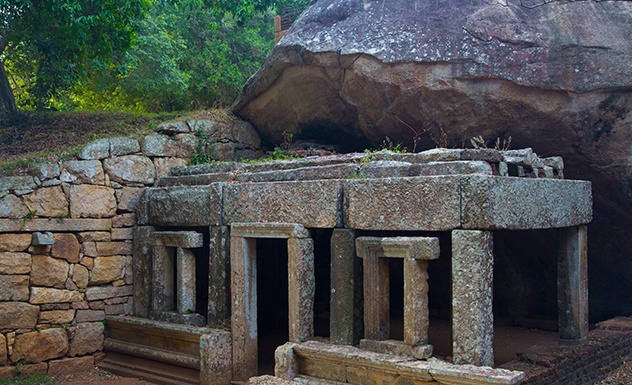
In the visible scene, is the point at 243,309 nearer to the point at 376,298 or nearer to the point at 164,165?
the point at 376,298

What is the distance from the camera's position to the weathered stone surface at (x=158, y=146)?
891cm

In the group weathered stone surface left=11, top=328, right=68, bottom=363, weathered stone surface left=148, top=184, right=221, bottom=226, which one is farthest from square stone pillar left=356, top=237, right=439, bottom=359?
weathered stone surface left=11, top=328, right=68, bottom=363

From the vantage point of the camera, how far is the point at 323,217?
664cm

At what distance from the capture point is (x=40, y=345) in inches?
313

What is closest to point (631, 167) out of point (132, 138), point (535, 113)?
point (535, 113)

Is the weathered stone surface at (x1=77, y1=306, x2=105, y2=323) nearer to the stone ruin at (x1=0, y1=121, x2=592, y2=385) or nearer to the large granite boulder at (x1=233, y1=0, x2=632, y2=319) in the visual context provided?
the stone ruin at (x1=0, y1=121, x2=592, y2=385)

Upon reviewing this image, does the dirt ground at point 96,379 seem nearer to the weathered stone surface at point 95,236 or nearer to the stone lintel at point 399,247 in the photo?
the weathered stone surface at point 95,236

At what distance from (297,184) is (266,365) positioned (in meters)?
2.60

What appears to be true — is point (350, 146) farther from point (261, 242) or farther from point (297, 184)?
point (297, 184)

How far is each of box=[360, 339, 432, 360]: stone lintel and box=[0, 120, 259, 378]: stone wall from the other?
396 cm

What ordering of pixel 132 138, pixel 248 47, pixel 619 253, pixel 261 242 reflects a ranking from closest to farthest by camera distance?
pixel 132 138, pixel 619 253, pixel 261 242, pixel 248 47

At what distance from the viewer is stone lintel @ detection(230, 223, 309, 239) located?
6809 millimetres

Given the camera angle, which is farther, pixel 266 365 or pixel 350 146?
pixel 350 146

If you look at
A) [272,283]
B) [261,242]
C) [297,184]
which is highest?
[297,184]
